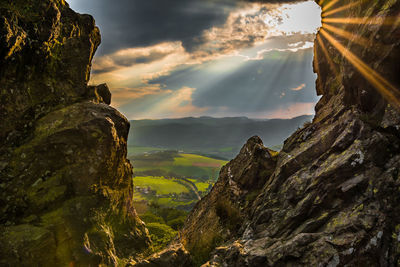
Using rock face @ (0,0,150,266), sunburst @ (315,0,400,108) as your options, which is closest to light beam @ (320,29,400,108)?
sunburst @ (315,0,400,108)

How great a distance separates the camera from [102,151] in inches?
607

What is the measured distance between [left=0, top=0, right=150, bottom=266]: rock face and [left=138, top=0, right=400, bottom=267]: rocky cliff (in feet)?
14.8

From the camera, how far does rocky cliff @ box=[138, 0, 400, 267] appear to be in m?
10.6

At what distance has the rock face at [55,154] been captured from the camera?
12432 millimetres

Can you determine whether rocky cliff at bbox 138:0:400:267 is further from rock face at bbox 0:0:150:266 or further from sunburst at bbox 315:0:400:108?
rock face at bbox 0:0:150:266

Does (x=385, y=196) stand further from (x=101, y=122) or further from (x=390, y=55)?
(x=101, y=122)

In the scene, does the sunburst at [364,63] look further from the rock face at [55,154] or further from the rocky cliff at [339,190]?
the rock face at [55,154]

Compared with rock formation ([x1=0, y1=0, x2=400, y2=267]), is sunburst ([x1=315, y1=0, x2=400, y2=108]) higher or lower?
higher

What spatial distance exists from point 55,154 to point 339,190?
1734cm

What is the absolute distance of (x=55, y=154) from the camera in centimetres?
1415

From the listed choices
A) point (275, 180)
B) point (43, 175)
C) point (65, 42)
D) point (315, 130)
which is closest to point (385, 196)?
point (275, 180)

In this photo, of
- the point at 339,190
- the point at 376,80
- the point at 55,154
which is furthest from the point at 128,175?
the point at 376,80

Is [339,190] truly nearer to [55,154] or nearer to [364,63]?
[364,63]

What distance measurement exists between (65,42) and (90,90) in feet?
13.1
